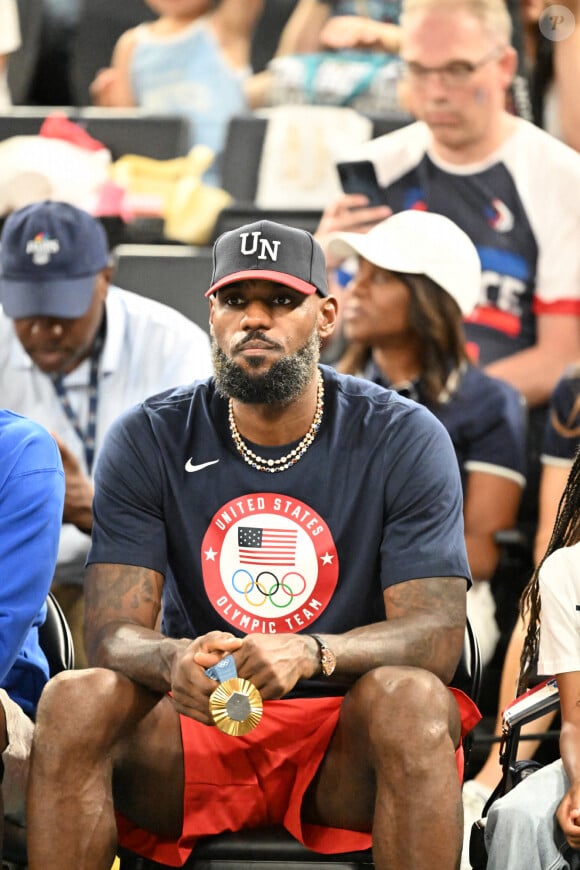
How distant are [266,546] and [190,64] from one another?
3.19 m

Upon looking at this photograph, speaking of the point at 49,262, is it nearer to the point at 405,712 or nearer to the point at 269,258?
the point at 269,258

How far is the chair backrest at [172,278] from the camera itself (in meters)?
4.43

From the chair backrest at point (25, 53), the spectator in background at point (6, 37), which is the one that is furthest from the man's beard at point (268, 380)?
the chair backrest at point (25, 53)

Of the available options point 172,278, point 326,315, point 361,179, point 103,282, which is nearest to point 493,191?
point 361,179

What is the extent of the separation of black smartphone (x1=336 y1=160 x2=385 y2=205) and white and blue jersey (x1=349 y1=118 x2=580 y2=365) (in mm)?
28

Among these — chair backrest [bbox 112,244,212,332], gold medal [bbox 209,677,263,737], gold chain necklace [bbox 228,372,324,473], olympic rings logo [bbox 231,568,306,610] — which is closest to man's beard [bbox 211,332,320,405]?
gold chain necklace [bbox 228,372,324,473]

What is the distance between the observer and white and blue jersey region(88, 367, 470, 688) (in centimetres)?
244

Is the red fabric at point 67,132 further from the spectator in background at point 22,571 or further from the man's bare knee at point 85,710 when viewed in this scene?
the man's bare knee at point 85,710

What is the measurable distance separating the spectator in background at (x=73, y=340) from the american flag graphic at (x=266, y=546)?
1404 millimetres

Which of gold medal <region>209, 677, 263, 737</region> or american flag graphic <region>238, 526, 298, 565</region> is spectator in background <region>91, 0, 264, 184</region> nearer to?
american flag graphic <region>238, 526, 298, 565</region>

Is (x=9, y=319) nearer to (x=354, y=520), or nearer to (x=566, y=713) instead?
(x=354, y=520)

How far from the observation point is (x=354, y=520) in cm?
245

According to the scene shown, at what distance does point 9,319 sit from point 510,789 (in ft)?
7.56

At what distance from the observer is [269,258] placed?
98.4 inches
